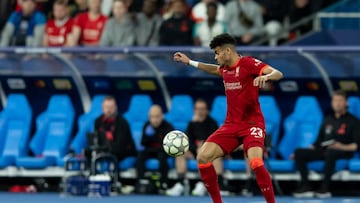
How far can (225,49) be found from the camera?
1478 cm

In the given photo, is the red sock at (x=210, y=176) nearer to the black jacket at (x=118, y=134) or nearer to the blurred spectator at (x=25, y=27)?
the black jacket at (x=118, y=134)

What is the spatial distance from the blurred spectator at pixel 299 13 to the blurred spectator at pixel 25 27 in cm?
449

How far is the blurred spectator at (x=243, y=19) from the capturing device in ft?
71.2

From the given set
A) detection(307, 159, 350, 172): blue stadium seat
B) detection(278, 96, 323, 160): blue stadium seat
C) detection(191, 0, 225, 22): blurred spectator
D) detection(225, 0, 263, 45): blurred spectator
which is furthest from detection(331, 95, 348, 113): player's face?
detection(191, 0, 225, 22): blurred spectator

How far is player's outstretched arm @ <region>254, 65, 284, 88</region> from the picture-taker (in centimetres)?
1387

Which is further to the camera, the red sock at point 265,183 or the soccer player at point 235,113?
the soccer player at point 235,113

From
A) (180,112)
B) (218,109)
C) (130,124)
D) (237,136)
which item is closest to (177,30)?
(180,112)

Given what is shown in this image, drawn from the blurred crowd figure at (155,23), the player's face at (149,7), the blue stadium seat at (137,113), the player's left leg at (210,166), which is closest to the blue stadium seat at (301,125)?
the blurred crowd figure at (155,23)

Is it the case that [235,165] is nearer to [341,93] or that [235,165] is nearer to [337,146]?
[337,146]

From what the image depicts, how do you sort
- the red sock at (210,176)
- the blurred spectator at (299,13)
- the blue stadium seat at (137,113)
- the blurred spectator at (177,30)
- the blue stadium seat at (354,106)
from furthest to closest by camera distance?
the blurred spectator at (299,13), the blurred spectator at (177,30), the blue stadium seat at (137,113), the blue stadium seat at (354,106), the red sock at (210,176)

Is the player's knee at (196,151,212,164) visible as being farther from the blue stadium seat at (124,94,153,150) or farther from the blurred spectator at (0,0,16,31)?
the blurred spectator at (0,0,16,31)

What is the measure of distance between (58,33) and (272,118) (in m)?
4.23

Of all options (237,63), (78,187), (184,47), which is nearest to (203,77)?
(184,47)

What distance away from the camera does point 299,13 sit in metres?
22.6
